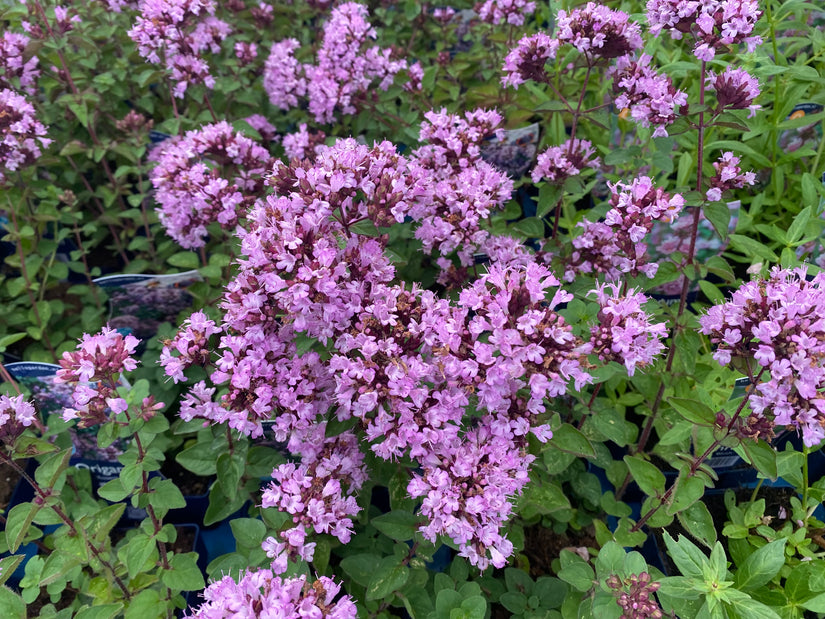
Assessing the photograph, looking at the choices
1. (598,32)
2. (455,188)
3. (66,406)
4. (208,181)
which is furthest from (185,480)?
(598,32)

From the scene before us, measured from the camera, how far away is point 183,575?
188cm

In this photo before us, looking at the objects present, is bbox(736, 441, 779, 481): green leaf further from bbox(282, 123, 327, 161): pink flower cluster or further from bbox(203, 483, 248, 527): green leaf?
bbox(282, 123, 327, 161): pink flower cluster

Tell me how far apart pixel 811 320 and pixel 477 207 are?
1.04m

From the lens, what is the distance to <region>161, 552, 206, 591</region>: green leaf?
6.04ft

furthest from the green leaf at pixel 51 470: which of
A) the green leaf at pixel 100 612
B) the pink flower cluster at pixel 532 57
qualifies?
the pink flower cluster at pixel 532 57

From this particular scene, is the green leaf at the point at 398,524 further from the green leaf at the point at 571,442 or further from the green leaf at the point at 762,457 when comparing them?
the green leaf at the point at 762,457

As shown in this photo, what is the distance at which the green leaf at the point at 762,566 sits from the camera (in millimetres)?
1572

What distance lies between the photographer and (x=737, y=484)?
8.43ft

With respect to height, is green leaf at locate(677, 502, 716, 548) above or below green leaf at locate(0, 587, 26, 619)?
above

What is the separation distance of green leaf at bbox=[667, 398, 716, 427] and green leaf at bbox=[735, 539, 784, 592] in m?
0.36

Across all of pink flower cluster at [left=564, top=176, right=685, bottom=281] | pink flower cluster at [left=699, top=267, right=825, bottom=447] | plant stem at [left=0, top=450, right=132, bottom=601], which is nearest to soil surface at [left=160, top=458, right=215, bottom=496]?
plant stem at [left=0, top=450, right=132, bottom=601]

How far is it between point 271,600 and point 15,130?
2.45 m

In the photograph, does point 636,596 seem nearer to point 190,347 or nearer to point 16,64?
point 190,347

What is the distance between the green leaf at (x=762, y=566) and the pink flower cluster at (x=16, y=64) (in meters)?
3.78
